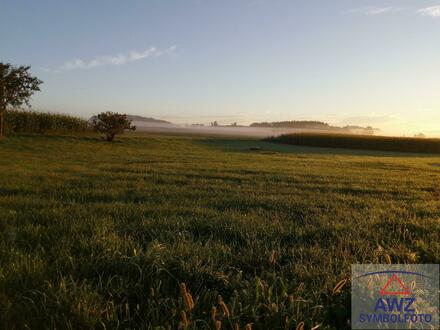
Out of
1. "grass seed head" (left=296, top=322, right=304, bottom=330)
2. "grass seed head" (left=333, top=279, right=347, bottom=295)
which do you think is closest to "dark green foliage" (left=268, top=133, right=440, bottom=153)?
"grass seed head" (left=333, top=279, right=347, bottom=295)

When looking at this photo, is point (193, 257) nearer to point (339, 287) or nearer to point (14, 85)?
point (339, 287)

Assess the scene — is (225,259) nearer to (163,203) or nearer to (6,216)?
(163,203)

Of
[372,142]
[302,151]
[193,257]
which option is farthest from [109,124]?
[372,142]

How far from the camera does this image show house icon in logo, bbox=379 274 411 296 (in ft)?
8.80

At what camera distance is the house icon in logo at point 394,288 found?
2.68 metres

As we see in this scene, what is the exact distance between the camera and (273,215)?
17.4 feet

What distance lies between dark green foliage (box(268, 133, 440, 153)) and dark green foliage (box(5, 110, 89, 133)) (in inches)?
1633

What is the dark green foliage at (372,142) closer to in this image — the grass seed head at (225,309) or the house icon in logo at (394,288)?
the house icon in logo at (394,288)

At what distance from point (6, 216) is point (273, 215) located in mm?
4159

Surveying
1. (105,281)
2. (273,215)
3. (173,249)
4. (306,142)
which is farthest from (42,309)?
(306,142)

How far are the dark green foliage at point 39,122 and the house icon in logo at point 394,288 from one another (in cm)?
4059

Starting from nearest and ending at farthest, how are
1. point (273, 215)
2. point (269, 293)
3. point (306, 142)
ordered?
point (269, 293)
point (273, 215)
point (306, 142)

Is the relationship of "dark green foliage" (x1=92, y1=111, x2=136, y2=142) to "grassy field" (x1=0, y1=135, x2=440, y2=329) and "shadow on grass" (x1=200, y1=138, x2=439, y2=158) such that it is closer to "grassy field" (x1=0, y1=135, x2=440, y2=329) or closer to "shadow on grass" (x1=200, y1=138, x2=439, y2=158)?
"shadow on grass" (x1=200, y1=138, x2=439, y2=158)

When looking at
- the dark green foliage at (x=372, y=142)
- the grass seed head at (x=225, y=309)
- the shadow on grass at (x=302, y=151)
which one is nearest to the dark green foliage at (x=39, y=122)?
the shadow on grass at (x=302, y=151)
